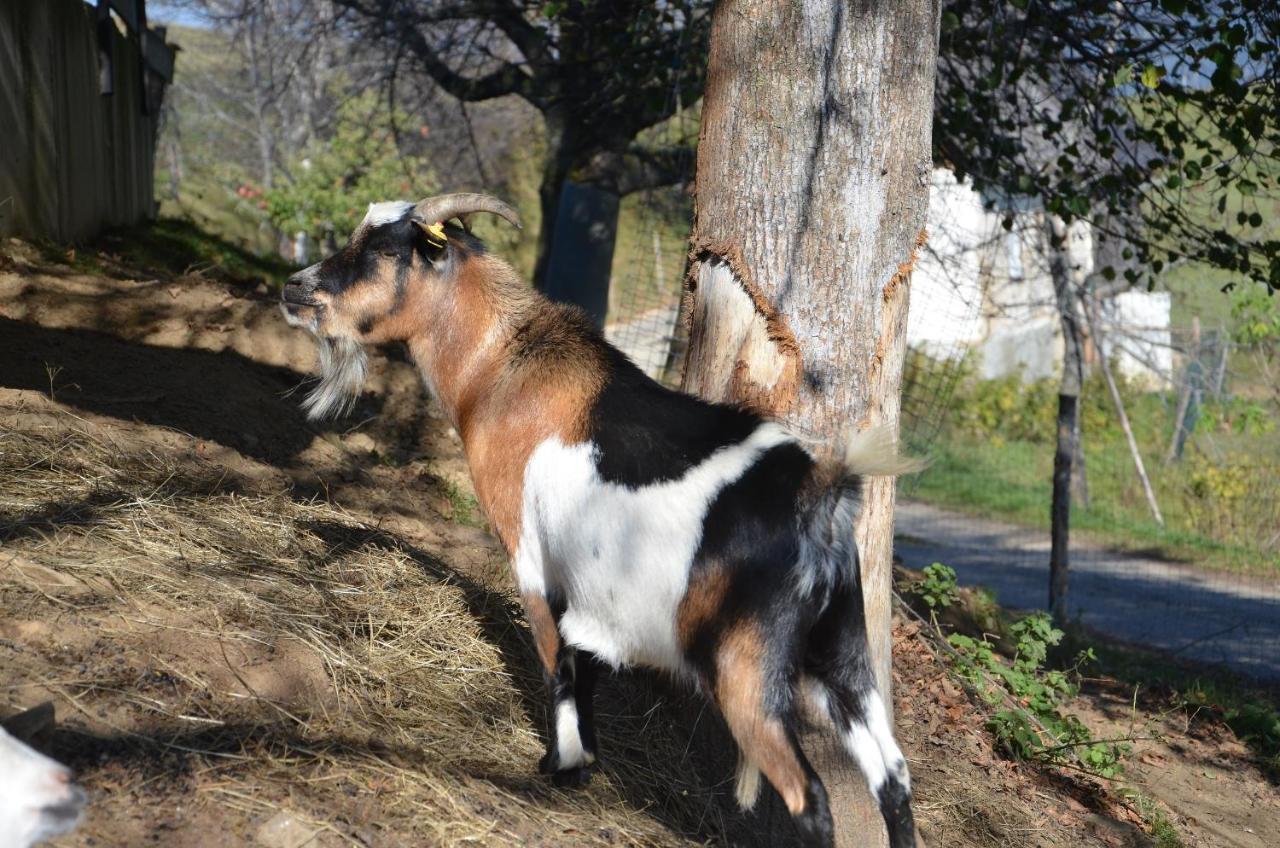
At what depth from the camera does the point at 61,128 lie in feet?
28.4

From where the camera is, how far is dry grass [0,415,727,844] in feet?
10.5

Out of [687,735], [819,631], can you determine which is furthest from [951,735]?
[819,631]

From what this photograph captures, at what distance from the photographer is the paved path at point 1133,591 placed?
8.88 meters

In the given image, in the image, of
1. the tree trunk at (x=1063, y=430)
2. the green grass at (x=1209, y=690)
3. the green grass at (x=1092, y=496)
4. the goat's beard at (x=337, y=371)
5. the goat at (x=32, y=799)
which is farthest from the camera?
the green grass at (x=1092, y=496)

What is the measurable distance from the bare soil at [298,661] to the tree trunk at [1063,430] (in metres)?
1.53

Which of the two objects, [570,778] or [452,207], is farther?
[452,207]

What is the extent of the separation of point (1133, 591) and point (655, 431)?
859cm

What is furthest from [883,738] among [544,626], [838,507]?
[544,626]

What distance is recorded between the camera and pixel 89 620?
3.53 m

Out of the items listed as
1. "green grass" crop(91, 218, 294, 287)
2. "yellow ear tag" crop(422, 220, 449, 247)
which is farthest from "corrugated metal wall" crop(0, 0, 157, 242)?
"yellow ear tag" crop(422, 220, 449, 247)

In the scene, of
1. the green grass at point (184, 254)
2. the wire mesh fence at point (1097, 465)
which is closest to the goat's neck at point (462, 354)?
the wire mesh fence at point (1097, 465)

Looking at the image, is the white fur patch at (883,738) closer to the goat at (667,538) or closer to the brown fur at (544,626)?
the goat at (667,538)

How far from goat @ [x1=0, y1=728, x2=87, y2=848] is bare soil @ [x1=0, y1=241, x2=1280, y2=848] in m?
0.35

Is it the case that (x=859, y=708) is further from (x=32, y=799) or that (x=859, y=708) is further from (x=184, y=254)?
(x=184, y=254)
